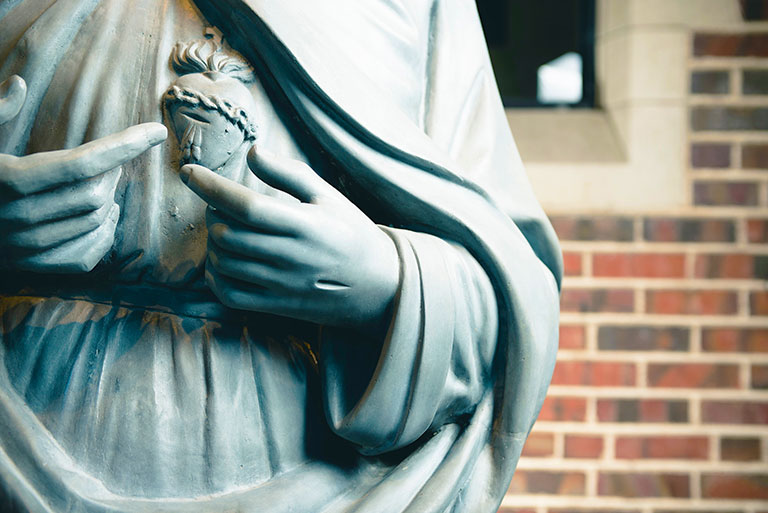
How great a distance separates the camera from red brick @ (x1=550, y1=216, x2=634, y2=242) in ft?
6.98

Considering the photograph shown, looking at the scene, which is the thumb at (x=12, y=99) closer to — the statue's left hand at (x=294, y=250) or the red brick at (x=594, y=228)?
the statue's left hand at (x=294, y=250)

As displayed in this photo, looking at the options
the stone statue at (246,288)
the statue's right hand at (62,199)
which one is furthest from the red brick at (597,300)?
the statue's right hand at (62,199)

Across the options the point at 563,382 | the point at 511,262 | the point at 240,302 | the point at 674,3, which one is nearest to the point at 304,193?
the point at 240,302

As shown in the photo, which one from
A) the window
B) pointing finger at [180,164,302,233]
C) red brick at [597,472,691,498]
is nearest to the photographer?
pointing finger at [180,164,302,233]

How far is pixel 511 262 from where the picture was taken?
2.70 ft

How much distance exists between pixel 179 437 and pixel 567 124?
5.65ft

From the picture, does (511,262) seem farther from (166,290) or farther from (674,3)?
(674,3)

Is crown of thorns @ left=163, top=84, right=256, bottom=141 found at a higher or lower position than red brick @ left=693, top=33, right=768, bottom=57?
lower

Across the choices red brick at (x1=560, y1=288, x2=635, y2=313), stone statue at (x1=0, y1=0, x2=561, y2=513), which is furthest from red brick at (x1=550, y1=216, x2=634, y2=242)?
stone statue at (x1=0, y1=0, x2=561, y2=513)

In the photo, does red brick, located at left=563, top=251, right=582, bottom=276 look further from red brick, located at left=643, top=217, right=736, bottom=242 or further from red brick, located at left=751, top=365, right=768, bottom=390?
red brick, located at left=751, top=365, right=768, bottom=390

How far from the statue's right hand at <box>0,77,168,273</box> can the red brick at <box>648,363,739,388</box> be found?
5.49 ft

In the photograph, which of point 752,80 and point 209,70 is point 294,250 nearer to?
point 209,70

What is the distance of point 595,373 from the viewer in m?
2.11

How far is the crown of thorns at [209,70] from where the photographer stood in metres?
0.75
